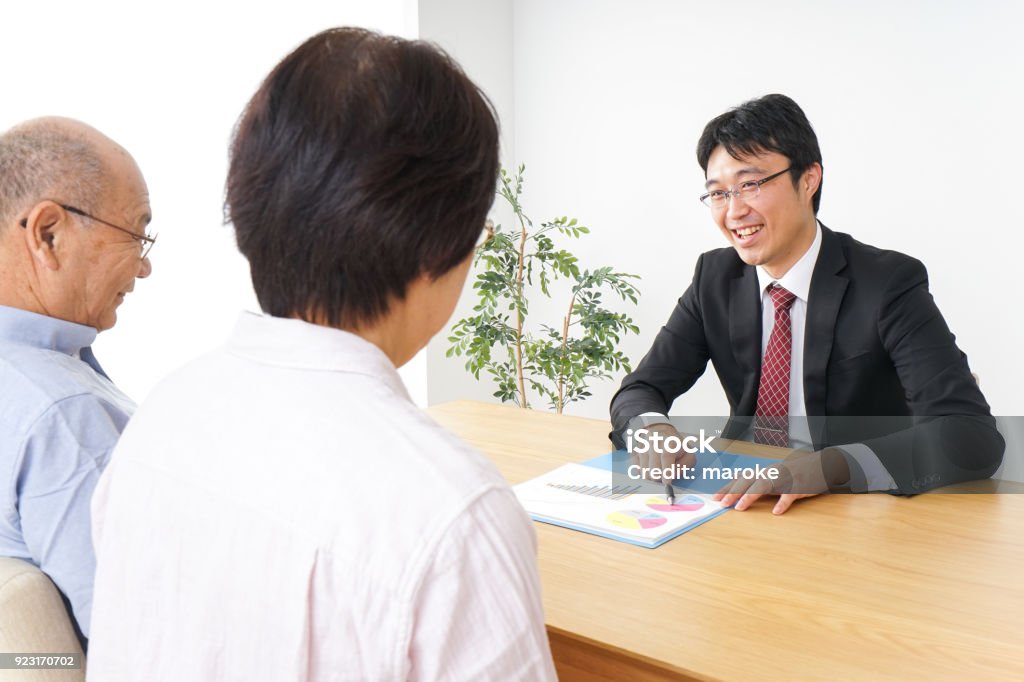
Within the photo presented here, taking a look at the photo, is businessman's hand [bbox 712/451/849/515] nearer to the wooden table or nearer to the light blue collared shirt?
the wooden table

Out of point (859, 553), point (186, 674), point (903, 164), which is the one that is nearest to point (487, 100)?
point (186, 674)

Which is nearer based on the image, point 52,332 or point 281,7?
point 52,332

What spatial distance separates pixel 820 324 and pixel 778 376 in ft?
0.56

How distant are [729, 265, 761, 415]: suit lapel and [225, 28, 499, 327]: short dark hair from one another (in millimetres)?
1618

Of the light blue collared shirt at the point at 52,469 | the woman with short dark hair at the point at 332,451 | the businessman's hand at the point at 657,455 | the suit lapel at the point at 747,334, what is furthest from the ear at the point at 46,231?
the suit lapel at the point at 747,334

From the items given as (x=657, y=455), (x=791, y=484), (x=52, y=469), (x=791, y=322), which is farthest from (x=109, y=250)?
(x=791, y=322)

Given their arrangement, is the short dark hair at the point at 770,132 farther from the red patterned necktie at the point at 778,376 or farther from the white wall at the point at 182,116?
the white wall at the point at 182,116

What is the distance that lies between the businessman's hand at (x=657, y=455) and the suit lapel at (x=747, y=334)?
45 centimetres

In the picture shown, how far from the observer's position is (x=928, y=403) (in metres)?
1.95

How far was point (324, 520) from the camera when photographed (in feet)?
2.24

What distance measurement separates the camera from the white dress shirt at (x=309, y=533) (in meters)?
0.67

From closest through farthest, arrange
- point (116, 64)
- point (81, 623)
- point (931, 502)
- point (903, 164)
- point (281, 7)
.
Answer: point (81, 623) < point (931, 502) < point (903, 164) < point (116, 64) < point (281, 7)

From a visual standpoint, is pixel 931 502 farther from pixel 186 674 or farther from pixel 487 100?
pixel 186 674

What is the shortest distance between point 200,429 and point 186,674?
0.72 feet
